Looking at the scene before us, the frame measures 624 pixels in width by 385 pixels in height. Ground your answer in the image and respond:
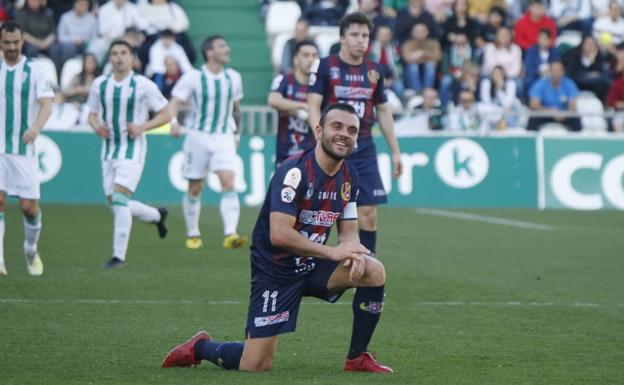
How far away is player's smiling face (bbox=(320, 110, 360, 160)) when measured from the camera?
7.35 metres

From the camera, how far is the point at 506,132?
2177cm

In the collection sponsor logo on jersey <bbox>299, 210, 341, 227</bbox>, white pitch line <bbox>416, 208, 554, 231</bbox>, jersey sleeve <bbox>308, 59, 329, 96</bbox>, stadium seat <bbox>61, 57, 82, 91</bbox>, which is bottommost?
white pitch line <bbox>416, 208, 554, 231</bbox>

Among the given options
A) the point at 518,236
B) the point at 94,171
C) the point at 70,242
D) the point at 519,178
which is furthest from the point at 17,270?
the point at 519,178

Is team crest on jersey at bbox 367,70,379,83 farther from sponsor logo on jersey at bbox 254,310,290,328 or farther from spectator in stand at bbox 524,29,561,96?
spectator in stand at bbox 524,29,561,96

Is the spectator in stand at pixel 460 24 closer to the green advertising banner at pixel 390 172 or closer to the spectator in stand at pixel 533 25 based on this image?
the spectator in stand at pixel 533 25

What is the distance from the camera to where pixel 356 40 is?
11.6m

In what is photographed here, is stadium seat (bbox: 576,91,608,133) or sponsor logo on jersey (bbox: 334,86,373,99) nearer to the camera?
sponsor logo on jersey (bbox: 334,86,373,99)

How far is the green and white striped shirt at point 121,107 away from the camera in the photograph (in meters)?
13.2

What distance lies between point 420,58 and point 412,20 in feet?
2.55

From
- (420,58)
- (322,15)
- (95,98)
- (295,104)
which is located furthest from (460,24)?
(95,98)

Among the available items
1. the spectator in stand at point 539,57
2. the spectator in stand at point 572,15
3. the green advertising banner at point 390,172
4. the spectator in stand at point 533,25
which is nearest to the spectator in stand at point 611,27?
the spectator in stand at point 572,15

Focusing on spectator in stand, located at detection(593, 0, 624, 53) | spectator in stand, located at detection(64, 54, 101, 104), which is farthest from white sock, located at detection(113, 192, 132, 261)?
spectator in stand, located at detection(593, 0, 624, 53)

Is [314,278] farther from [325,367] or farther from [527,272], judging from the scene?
[527,272]

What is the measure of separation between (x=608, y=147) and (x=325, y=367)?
14207 millimetres
